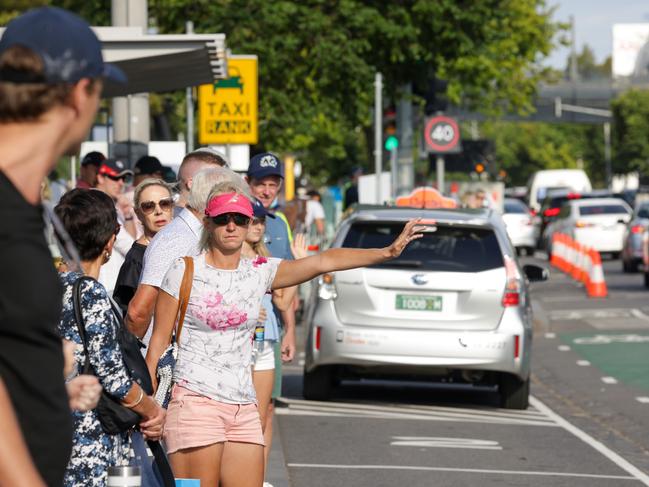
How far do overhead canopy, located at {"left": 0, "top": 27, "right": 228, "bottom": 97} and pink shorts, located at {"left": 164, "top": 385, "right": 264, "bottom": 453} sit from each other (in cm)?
387

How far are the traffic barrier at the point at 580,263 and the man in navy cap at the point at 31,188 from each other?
26.5m

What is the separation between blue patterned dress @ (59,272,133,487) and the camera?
16.4 ft

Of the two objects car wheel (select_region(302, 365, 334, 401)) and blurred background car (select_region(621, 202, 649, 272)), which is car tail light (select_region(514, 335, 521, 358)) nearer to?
car wheel (select_region(302, 365, 334, 401))

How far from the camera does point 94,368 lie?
16.5ft

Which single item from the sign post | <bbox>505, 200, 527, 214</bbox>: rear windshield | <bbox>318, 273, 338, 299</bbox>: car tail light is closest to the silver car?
<bbox>318, 273, 338, 299</bbox>: car tail light

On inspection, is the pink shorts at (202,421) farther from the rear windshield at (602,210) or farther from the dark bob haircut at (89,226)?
the rear windshield at (602,210)

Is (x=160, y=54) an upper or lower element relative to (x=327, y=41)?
lower

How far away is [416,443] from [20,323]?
877cm

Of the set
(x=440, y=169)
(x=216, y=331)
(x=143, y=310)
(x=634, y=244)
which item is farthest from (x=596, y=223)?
(x=216, y=331)

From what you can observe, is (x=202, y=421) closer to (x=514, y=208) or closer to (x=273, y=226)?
(x=273, y=226)

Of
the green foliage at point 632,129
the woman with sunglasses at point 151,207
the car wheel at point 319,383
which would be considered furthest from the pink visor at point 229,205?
the green foliage at point 632,129

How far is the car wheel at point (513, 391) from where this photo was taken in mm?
13570

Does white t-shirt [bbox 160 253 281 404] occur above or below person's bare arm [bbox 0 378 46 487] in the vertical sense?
below

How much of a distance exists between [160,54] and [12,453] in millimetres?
8119
